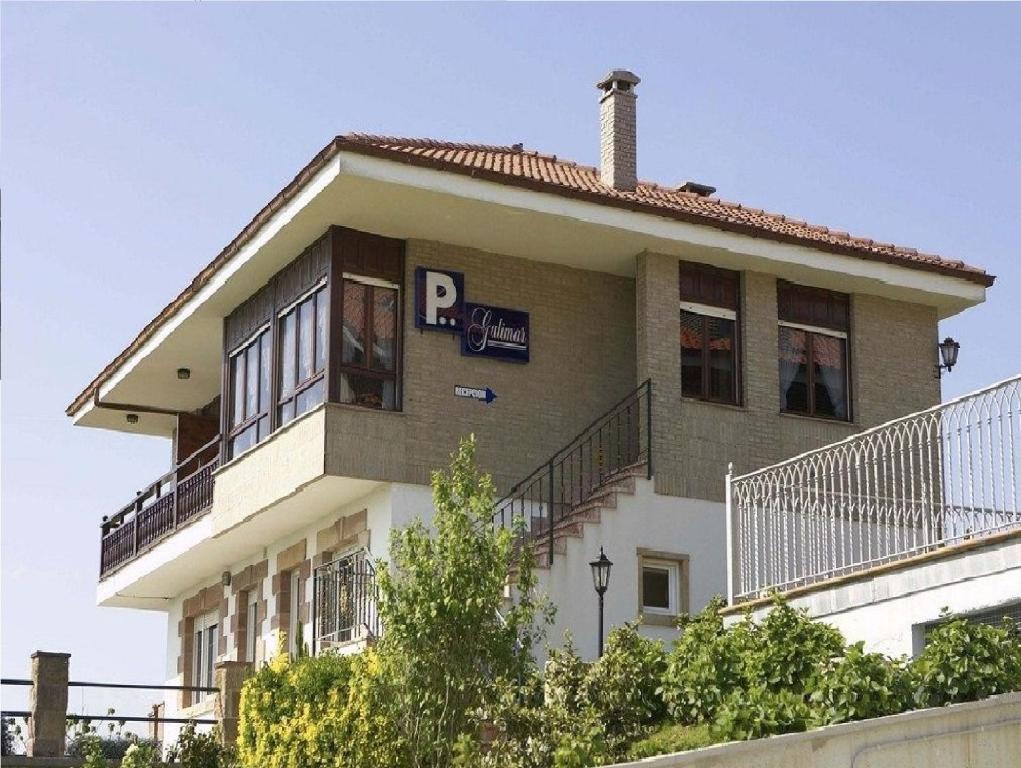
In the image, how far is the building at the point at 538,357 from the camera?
74.3 ft

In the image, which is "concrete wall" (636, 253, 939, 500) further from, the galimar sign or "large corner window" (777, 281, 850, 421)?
the galimar sign

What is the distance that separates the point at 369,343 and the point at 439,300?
1162mm

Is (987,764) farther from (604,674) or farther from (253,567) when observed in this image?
(253,567)

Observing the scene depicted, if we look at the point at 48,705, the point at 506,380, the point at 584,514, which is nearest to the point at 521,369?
the point at 506,380

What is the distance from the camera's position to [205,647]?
31.1m

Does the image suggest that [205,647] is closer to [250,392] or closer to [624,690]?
[250,392]

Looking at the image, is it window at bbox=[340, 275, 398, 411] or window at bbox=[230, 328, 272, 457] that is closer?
window at bbox=[340, 275, 398, 411]

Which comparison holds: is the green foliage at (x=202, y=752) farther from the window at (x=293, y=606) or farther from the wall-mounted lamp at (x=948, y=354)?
the wall-mounted lamp at (x=948, y=354)

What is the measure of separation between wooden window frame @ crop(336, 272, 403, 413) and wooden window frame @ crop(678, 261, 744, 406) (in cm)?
398

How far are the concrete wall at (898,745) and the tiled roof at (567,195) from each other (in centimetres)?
1031

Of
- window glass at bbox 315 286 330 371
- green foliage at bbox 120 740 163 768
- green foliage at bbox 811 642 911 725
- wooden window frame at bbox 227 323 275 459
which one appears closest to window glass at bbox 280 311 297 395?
wooden window frame at bbox 227 323 275 459

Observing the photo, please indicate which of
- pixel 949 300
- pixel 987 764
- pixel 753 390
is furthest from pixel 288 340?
pixel 987 764

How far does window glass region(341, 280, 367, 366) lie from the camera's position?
23047 mm

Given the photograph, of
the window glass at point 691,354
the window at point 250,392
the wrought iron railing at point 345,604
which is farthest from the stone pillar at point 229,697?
the window glass at point 691,354
